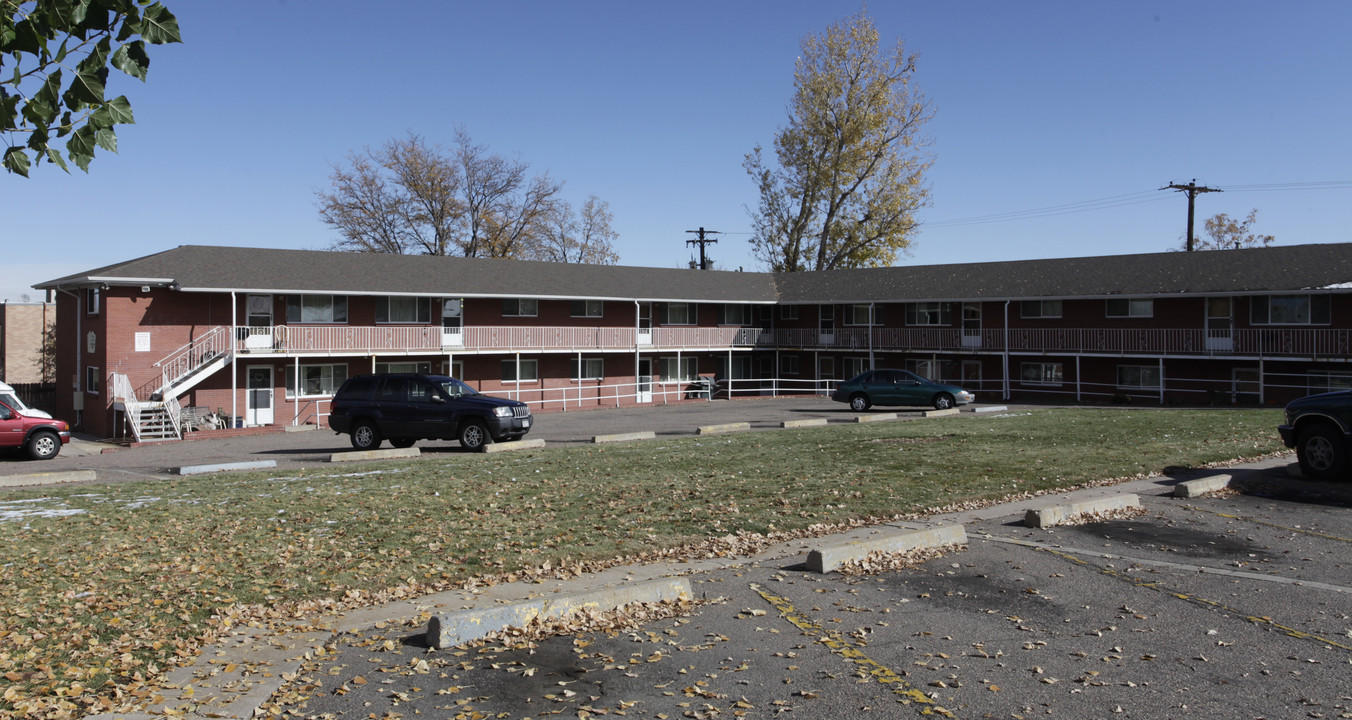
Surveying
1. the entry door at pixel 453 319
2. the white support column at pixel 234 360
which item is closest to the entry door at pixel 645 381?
the entry door at pixel 453 319

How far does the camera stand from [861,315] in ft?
157

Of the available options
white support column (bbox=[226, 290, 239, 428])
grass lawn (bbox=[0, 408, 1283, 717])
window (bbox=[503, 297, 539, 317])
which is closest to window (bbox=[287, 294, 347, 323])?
white support column (bbox=[226, 290, 239, 428])

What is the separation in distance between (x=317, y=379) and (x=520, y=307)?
31.1ft

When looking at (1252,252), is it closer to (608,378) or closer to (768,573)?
(608,378)

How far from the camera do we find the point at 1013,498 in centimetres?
1439

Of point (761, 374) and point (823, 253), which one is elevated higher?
point (823, 253)

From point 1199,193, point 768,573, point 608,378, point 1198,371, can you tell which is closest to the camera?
point 768,573

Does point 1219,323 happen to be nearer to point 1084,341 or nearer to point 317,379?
point 1084,341

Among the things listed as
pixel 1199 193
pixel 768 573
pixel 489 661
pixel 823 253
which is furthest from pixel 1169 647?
pixel 1199 193

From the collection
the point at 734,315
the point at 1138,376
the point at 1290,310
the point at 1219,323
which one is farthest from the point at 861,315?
the point at 1290,310

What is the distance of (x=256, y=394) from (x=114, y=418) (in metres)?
4.49

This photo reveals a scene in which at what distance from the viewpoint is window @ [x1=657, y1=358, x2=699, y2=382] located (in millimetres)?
47000

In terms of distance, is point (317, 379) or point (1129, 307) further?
point (1129, 307)

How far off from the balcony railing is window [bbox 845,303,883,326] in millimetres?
764
